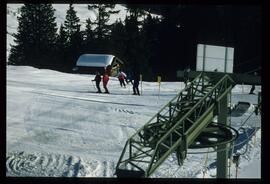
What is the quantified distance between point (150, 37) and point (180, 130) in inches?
1404

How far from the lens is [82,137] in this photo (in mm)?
Answer: 17125

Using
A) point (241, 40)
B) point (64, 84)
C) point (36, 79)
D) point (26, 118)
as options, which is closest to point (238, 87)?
point (241, 40)

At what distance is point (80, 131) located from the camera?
17.7 meters

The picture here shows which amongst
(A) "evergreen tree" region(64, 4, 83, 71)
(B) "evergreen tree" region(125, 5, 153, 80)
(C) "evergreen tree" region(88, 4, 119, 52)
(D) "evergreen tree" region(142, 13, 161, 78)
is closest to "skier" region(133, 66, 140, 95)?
(B) "evergreen tree" region(125, 5, 153, 80)

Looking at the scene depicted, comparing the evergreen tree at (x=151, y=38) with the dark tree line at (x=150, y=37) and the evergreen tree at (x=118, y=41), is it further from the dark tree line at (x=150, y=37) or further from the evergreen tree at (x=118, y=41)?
the evergreen tree at (x=118, y=41)

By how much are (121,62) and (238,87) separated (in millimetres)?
18264

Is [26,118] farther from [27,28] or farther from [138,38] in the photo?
[27,28]

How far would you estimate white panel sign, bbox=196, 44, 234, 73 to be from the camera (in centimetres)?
1246

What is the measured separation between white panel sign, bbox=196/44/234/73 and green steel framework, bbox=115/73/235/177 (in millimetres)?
367

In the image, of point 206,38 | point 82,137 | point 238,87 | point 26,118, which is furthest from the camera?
point 206,38

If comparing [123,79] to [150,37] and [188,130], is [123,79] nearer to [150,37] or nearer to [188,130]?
[188,130]

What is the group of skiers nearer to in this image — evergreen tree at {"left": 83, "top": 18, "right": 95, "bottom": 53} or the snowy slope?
the snowy slope

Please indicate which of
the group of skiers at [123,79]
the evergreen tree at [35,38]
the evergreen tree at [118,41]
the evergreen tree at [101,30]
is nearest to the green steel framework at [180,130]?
the group of skiers at [123,79]

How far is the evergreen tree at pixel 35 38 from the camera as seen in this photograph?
4994 cm
